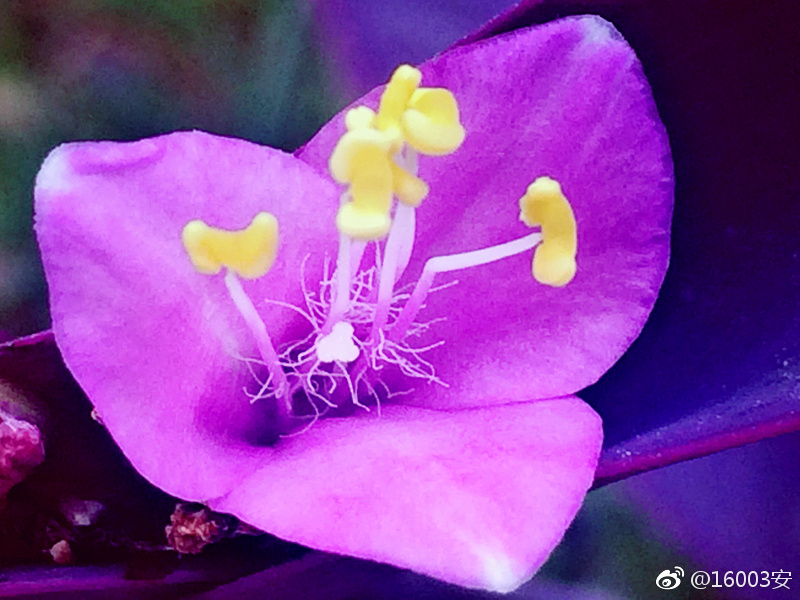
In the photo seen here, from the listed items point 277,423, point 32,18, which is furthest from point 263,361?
point 32,18

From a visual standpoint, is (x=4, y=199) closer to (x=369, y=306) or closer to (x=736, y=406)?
(x=369, y=306)

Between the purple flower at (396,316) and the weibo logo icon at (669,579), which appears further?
the weibo logo icon at (669,579)

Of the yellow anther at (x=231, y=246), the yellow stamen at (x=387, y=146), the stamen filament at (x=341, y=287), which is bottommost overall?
the stamen filament at (x=341, y=287)

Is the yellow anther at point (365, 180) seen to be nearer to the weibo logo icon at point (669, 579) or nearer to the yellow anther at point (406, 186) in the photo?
the yellow anther at point (406, 186)

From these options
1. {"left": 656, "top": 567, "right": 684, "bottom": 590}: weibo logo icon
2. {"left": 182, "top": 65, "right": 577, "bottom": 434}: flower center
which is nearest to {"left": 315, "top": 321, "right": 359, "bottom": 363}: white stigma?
{"left": 182, "top": 65, "right": 577, "bottom": 434}: flower center

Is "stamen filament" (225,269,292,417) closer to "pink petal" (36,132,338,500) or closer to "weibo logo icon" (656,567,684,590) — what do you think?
"pink petal" (36,132,338,500)

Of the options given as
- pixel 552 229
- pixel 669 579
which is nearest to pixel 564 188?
pixel 552 229

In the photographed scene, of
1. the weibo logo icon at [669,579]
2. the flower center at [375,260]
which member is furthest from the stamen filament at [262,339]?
the weibo logo icon at [669,579]
